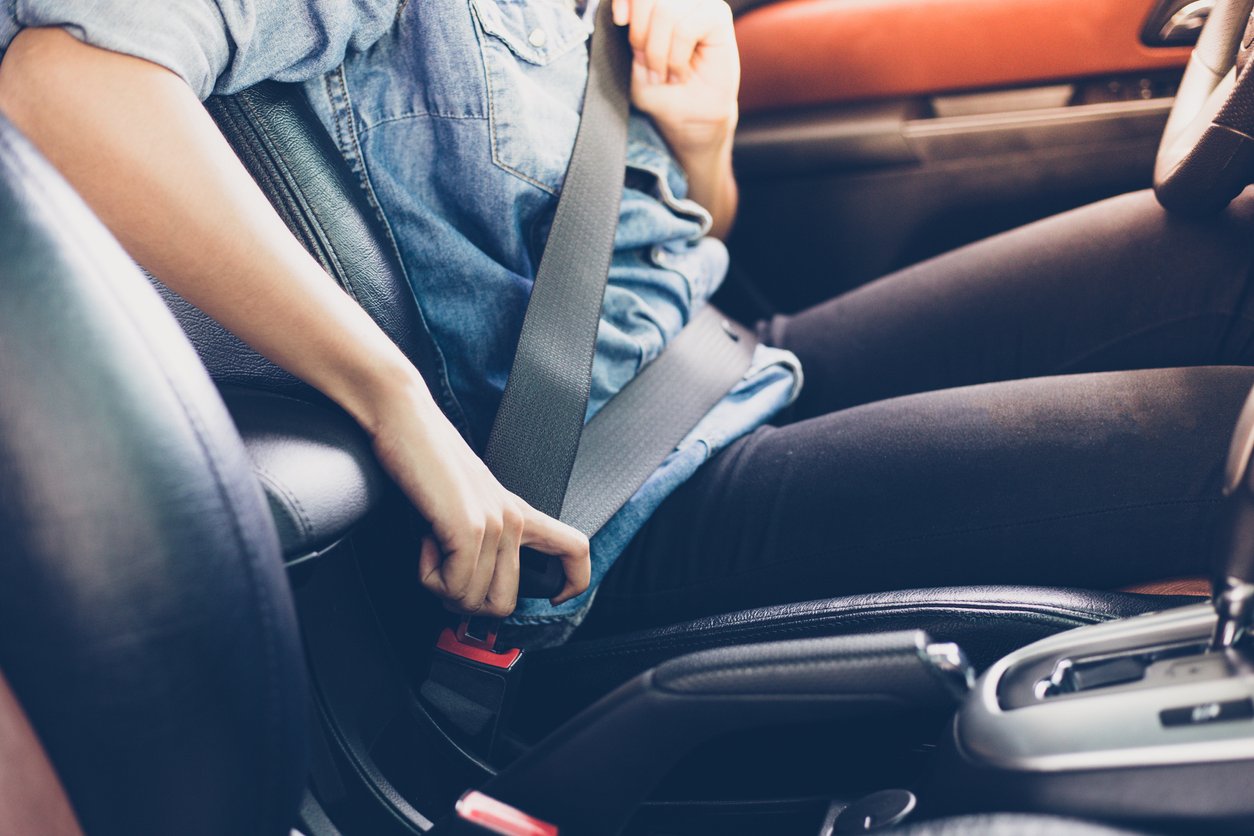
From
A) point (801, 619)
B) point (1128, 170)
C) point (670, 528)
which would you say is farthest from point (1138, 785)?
point (1128, 170)

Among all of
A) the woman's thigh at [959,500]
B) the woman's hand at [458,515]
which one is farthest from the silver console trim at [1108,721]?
→ the woman's hand at [458,515]

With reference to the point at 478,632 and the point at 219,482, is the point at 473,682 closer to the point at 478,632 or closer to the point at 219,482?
the point at 478,632

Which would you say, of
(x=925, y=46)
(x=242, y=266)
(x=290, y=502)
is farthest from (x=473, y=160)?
(x=925, y=46)

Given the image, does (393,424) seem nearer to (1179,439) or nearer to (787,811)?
(787,811)

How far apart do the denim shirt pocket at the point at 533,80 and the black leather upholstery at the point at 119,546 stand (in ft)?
1.22

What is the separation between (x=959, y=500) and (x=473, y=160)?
0.43 m

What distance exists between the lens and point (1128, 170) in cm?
118

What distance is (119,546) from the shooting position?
0.41m

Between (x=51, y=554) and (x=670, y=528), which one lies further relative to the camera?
(x=670, y=528)

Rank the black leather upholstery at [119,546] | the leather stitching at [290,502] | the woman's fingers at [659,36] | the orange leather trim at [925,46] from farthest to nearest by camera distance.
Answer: the orange leather trim at [925,46], the woman's fingers at [659,36], the leather stitching at [290,502], the black leather upholstery at [119,546]

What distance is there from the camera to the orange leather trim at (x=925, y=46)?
116 centimetres

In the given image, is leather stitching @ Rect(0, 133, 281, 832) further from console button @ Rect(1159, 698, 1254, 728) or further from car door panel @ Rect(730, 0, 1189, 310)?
car door panel @ Rect(730, 0, 1189, 310)

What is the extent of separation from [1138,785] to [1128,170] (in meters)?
0.93

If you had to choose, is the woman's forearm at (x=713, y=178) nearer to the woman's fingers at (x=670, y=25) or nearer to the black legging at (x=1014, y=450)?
the woman's fingers at (x=670, y=25)
